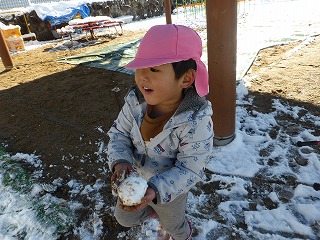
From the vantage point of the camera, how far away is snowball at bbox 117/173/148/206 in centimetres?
105

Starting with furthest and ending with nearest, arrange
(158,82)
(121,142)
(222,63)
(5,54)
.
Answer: (5,54) < (222,63) < (121,142) < (158,82)

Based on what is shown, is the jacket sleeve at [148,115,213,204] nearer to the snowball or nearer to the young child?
the young child

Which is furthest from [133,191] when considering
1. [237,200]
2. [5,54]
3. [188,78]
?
[5,54]

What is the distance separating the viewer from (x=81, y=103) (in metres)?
4.09

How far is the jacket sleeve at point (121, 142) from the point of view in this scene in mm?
1400

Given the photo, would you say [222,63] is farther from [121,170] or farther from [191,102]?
[121,170]

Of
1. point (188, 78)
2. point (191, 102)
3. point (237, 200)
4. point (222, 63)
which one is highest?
point (188, 78)

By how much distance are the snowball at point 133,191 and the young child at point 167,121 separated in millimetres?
42

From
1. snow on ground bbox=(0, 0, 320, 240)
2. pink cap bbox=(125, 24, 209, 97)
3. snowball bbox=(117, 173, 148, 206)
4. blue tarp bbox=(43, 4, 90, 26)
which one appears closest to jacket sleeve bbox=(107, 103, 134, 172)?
snowball bbox=(117, 173, 148, 206)

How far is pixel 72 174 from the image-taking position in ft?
8.38

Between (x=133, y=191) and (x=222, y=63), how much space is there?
1634 mm

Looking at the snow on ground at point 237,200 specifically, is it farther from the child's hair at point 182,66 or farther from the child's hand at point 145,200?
the child's hair at point 182,66

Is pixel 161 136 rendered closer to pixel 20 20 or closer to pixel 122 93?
pixel 122 93

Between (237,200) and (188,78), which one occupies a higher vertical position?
(188,78)
